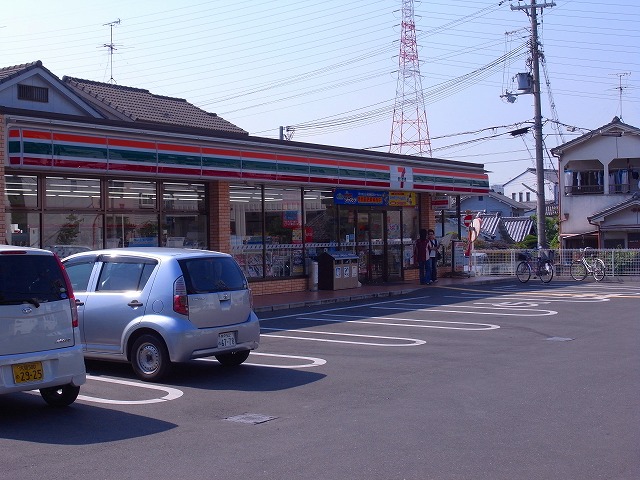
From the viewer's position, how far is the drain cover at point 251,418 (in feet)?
26.4

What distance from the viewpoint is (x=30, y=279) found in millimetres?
8148

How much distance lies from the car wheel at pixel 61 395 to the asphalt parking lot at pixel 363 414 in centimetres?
11

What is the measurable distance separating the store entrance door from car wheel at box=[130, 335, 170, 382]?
1510cm

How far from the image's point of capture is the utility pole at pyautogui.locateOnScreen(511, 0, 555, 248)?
1294 inches

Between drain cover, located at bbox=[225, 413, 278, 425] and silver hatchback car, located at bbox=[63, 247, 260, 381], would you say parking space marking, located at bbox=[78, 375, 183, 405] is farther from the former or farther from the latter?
drain cover, located at bbox=[225, 413, 278, 425]

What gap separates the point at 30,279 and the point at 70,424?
4.99 feet

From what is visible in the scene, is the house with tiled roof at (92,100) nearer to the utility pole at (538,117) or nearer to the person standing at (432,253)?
the person standing at (432,253)

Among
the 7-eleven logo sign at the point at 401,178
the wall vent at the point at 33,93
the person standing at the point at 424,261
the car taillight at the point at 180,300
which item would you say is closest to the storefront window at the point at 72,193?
the car taillight at the point at 180,300

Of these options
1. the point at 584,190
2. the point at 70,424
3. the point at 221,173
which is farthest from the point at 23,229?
the point at 584,190

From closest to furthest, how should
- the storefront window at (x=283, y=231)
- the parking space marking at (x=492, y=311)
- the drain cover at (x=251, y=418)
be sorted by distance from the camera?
the drain cover at (x=251, y=418)
the parking space marking at (x=492, y=311)
the storefront window at (x=283, y=231)

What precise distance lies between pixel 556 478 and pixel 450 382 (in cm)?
384

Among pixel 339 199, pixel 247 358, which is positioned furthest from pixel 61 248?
pixel 339 199

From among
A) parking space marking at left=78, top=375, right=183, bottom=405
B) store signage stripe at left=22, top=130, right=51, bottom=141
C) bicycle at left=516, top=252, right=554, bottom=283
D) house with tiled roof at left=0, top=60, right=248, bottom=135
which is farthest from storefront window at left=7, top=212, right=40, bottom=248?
bicycle at left=516, top=252, right=554, bottom=283

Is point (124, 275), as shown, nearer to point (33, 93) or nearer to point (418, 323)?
point (418, 323)
